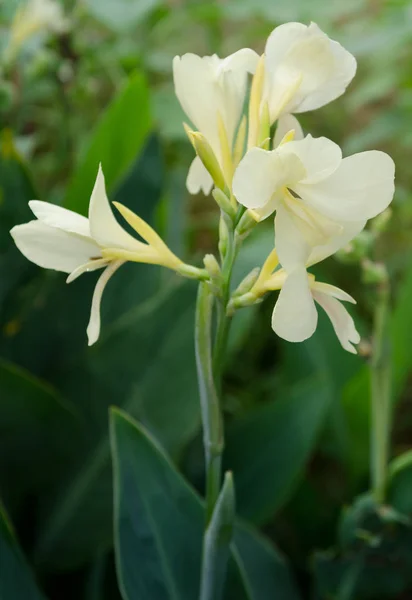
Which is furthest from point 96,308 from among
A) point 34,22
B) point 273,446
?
point 34,22

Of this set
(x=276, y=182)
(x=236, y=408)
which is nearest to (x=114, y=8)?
(x=236, y=408)

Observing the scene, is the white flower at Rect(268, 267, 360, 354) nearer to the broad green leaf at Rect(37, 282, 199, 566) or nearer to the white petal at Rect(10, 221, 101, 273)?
the white petal at Rect(10, 221, 101, 273)

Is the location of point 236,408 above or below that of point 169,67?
below

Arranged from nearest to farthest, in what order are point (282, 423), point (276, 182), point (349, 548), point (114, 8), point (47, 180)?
point (276, 182)
point (349, 548)
point (282, 423)
point (114, 8)
point (47, 180)

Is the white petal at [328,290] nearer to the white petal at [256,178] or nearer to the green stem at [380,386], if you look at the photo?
the white petal at [256,178]

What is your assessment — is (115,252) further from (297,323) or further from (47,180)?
(47,180)

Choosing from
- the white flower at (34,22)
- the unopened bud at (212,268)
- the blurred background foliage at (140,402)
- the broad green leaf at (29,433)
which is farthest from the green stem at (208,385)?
the white flower at (34,22)

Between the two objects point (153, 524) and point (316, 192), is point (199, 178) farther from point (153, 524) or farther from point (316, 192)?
point (153, 524)
